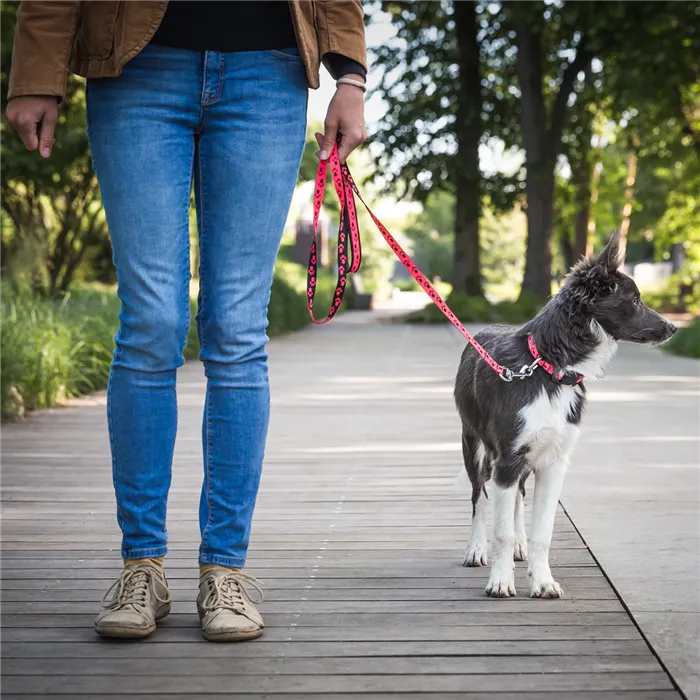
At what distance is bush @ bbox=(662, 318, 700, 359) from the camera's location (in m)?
12.7

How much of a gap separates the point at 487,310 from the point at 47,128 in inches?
652

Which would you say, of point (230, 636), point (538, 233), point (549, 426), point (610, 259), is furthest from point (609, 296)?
point (538, 233)

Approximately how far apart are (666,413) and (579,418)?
4.49 meters

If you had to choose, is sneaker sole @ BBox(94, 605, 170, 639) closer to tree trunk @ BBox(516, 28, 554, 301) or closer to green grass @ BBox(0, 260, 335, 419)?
green grass @ BBox(0, 260, 335, 419)

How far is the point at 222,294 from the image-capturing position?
9.05 ft

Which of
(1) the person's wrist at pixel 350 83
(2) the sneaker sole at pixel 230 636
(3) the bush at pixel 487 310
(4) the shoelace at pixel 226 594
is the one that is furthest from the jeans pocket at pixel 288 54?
(3) the bush at pixel 487 310

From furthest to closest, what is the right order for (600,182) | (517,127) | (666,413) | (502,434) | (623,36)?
1. (600,182)
2. (517,127)
3. (623,36)
4. (666,413)
5. (502,434)

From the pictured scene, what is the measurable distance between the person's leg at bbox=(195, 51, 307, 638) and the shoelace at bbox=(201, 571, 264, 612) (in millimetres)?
42

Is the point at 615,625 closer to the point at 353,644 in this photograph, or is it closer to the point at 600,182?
the point at 353,644

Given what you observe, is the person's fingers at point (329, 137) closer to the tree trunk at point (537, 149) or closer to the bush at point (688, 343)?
the bush at point (688, 343)

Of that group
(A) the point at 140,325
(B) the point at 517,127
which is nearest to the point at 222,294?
(A) the point at 140,325

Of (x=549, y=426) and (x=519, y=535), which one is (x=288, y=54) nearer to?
(x=549, y=426)

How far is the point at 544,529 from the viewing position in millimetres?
3244

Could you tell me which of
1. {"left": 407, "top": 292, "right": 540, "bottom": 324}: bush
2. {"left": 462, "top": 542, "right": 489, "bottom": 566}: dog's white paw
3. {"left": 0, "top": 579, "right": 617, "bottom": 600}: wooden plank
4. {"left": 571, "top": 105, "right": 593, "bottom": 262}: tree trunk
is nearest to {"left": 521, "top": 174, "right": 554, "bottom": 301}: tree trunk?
{"left": 407, "top": 292, "right": 540, "bottom": 324}: bush
